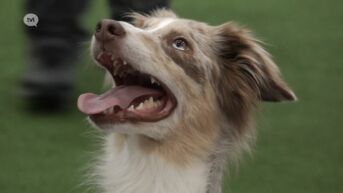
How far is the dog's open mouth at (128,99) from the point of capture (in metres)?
2.82

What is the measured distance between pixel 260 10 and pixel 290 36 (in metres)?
0.55

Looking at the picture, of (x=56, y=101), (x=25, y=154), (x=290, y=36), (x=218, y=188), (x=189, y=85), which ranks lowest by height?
(x=218, y=188)

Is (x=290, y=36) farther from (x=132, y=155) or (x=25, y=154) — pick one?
(x=132, y=155)

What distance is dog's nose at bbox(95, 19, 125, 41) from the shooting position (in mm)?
2764

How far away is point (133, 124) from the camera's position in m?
2.81

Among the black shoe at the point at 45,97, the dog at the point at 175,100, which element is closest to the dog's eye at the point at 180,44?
the dog at the point at 175,100

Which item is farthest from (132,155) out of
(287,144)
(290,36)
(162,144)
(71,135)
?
(290,36)

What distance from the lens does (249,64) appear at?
3115mm

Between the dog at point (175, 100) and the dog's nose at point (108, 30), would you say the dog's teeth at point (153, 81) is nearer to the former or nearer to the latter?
the dog at point (175, 100)

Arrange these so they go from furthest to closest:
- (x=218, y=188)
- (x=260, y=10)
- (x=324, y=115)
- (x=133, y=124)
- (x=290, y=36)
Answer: (x=260, y=10), (x=290, y=36), (x=324, y=115), (x=218, y=188), (x=133, y=124)

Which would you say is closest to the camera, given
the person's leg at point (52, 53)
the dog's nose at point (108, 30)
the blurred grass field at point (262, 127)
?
the dog's nose at point (108, 30)

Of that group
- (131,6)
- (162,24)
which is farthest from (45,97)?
(162,24)

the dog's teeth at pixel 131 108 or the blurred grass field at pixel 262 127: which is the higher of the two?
the blurred grass field at pixel 262 127

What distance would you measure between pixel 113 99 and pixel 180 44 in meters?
0.35
